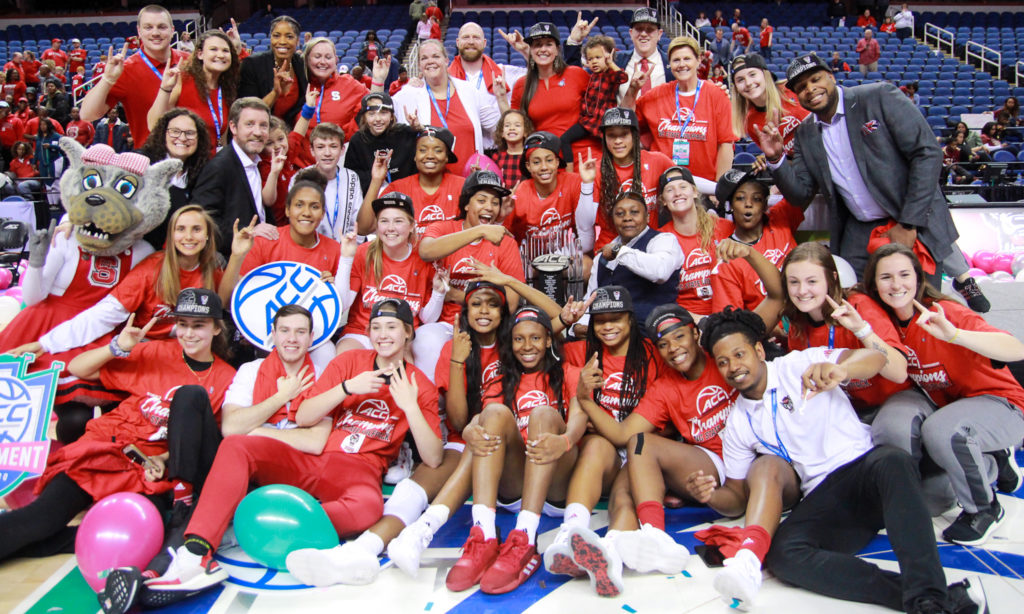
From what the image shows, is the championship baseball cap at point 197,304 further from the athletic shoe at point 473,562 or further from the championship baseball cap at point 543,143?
the championship baseball cap at point 543,143

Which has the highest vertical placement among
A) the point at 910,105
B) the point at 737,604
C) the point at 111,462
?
the point at 910,105

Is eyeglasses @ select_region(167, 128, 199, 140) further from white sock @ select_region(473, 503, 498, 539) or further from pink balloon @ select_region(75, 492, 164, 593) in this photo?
white sock @ select_region(473, 503, 498, 539)

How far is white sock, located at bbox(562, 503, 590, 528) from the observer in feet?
9.69

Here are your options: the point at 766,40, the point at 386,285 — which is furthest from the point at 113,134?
the point at 766,40

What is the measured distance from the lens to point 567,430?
328cm

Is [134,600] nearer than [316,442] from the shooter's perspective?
Yes

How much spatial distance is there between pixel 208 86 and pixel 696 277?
342cm

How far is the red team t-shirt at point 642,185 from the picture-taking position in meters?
4.62

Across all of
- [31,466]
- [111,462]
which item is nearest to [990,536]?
[111,462]

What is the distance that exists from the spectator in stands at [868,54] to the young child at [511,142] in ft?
40.8

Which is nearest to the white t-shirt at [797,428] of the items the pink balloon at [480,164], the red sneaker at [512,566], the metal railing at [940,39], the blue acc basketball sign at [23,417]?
the red sneaker at [512,566]

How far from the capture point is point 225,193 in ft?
14.5

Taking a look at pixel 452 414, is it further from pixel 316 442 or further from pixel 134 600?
pixel 134 600

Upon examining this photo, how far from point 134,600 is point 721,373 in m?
2.42
